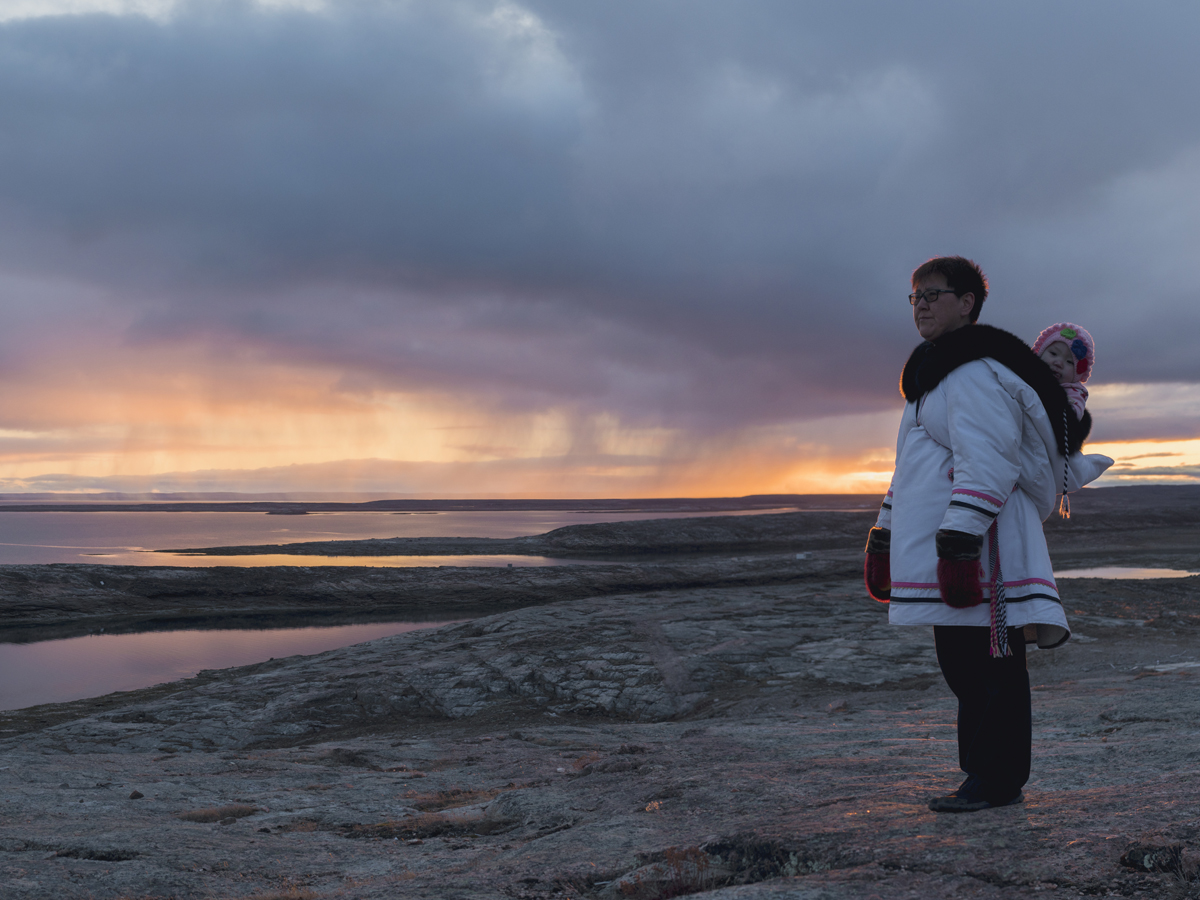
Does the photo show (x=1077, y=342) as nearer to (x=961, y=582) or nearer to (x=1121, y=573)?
(x=961, y=582)

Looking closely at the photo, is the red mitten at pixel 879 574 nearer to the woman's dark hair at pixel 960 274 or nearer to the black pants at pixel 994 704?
the black pants at pixel 994 704

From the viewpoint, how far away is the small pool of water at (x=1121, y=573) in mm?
23578

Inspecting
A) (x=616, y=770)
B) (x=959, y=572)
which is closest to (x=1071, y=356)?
(x=959, y=572)

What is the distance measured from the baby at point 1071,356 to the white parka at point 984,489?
321mm

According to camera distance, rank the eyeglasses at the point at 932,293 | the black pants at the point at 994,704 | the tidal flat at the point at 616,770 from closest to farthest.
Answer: the tidal flat at the point at 616,770
the black pants at the point at 994,704
the eyeglasses at the point at 932,293

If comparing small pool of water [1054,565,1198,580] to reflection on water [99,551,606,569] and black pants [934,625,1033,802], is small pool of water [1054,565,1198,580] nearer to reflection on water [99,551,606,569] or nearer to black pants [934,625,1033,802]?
reflection on water [99,551,606,569]

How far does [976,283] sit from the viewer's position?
3182 millimetres

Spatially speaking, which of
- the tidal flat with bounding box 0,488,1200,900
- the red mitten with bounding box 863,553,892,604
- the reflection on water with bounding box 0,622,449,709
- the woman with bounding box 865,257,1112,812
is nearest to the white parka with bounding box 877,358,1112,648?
the woman with bounding box 865,257,1112,812

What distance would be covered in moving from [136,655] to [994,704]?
17631mm

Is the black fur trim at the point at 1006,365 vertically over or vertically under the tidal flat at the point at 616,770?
over

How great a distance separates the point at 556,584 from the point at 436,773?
20708 millimetres

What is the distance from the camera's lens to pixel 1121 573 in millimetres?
24625

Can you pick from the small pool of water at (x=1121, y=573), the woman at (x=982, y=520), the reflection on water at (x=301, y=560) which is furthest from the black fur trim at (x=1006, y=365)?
the reflection on water at (x=301, y=560)

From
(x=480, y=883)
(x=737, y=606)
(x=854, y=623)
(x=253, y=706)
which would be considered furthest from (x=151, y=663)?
(x=480, y=883)
